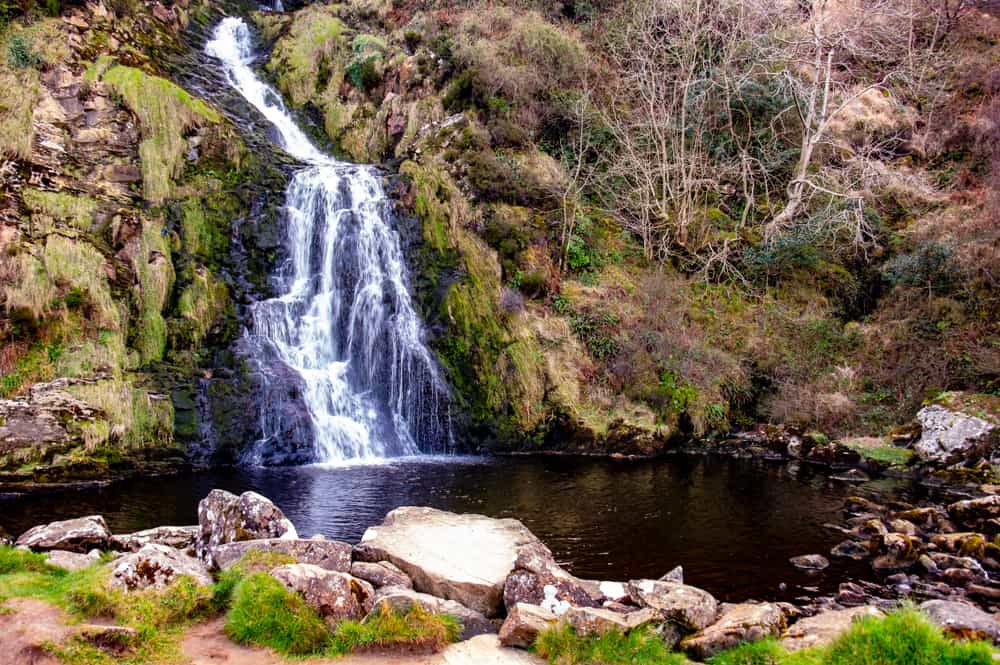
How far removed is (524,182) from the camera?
2520cm

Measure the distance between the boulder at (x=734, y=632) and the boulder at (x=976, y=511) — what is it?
313 inches

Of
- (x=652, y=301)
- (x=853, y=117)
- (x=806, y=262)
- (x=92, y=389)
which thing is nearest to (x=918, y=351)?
(x=806, y=262)

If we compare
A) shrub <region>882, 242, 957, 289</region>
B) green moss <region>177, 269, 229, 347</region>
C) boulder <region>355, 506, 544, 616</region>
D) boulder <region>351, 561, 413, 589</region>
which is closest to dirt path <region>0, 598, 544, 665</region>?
boulder <region>355, 506, 544, 616</region>

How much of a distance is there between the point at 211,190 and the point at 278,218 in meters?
2.20

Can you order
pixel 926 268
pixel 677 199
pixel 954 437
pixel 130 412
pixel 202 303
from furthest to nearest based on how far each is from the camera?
1. pixel 677 199
2. pixel 926 268
3. pixel 202 303
4. pixel 954 437
5. pixel 130 412

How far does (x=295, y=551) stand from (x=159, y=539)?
8.77ft

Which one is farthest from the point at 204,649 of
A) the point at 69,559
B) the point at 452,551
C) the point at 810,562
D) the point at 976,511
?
the point at 976,511

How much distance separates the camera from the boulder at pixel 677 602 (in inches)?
256

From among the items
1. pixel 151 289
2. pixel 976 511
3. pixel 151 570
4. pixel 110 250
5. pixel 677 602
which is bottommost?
pixel 976 511

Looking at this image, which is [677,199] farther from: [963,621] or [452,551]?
[963,621]

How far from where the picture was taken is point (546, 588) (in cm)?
680

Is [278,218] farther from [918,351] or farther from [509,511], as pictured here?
[918,351]

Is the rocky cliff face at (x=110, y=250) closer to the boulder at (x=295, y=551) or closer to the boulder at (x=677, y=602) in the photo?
the boulder at (x=295, y=551)

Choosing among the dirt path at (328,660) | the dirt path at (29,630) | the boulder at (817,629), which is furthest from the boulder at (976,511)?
the dirt path at (29,630)
